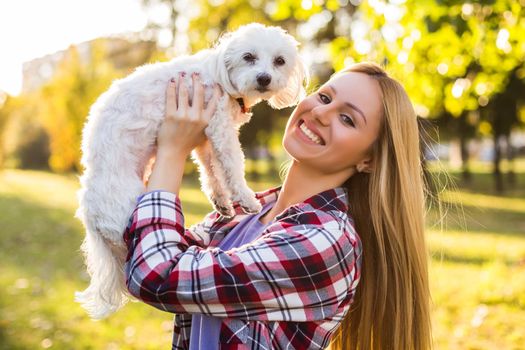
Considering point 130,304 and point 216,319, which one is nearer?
point 216,319

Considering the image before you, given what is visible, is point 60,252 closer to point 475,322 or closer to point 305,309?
point 475,322

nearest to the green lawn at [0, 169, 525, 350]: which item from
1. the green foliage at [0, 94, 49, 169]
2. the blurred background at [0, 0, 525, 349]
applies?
the blurred background at [0, 0, 525, 349]

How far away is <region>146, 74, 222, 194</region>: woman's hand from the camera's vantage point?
6.64 ft

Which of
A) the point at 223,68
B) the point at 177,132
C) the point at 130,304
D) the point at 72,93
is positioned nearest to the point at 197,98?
the point at 177,132

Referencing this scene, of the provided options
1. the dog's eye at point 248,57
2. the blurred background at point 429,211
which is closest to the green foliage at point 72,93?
the blurred background at point 429,211

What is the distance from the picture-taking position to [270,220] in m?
2.28

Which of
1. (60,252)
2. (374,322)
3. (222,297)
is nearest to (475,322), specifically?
(374,322)

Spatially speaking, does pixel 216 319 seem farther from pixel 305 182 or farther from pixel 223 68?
pixel 223 68

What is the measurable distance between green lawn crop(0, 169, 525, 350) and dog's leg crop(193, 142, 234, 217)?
3.56 feet

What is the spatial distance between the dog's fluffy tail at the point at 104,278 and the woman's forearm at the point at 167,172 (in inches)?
11.9

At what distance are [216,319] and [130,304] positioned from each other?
6.13 meters

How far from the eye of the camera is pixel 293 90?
9.70 ft

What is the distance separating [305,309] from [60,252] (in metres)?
9.74

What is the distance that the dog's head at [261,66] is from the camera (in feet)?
8.72
